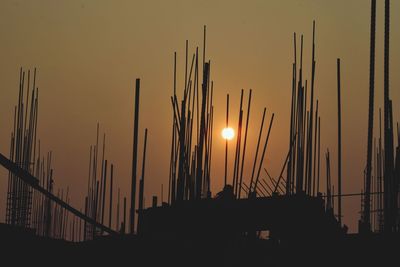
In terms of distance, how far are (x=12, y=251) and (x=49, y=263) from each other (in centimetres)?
22

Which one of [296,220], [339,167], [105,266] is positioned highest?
[339,167]

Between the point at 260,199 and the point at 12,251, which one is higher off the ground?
the point at 260,199

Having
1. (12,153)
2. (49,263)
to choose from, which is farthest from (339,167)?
(12,153)

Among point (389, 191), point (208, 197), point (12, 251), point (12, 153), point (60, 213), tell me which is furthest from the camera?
point (60, 213)

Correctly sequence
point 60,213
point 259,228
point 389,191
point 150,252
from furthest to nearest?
1. point 60,213
2. point 259,228
3. point 389,191
4. point 150,252

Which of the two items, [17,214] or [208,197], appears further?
[17,214]

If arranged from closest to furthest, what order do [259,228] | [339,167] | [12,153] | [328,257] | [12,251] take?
[12,251] < [328,257] < [339,167] < [259,228] < [12,153]

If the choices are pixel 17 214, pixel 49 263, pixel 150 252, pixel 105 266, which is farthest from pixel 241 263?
pixel 17 214

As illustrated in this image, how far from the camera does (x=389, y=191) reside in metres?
3.74

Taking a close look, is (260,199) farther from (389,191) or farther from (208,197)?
(389,191)

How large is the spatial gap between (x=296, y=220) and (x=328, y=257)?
9.99ft

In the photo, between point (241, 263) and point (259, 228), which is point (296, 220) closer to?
point (259, 228)

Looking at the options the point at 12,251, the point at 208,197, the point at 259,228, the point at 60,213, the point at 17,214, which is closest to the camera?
the point at 12,251

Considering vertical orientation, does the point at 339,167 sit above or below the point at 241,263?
above
